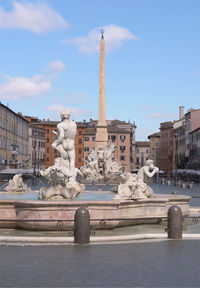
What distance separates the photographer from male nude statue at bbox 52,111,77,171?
17.4 metres

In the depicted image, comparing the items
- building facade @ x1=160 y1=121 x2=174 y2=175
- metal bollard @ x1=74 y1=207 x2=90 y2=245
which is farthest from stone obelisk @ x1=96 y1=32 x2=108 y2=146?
building facade @ x1=160 y1=121 x2=174 y2=175

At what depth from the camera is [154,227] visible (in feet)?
46.3

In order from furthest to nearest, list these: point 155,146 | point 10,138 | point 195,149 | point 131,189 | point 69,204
→ point 155,146
point 195,149
point 10,138
point 131,189
point 69,204

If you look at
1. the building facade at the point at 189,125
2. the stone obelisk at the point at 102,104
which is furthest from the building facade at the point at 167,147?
the stone obelisk at the point at 102,104

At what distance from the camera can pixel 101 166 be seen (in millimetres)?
53531

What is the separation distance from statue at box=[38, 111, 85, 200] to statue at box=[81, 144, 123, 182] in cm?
3267

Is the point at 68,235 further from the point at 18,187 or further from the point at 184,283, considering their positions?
the point at 18,187

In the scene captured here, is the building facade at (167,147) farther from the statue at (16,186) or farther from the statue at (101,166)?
the statue at (16,186)

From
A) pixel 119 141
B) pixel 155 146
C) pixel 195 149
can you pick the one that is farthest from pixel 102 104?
pixel 155 146

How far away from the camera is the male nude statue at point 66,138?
57.1 feet

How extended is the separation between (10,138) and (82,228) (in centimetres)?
6851

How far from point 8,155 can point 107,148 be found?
26.3 m

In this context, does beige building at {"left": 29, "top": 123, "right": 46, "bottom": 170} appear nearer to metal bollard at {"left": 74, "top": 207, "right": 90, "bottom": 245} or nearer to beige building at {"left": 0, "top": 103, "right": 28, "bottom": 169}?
beige building at {"left": 0, "top": 103, "right": 28, "bottom": 169}

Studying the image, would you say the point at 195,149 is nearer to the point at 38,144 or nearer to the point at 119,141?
the point at 119,141
